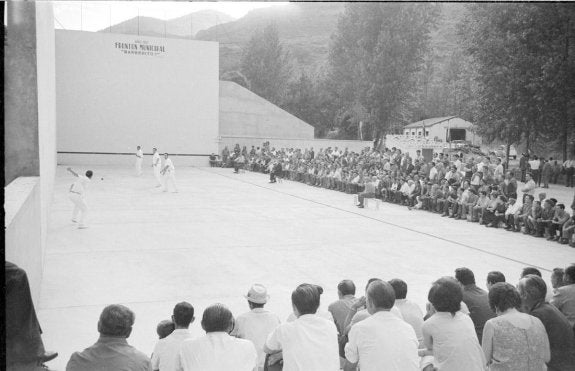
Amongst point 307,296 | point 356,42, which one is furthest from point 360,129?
point 307,296

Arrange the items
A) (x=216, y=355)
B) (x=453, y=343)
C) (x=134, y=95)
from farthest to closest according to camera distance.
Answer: (x=134, y=95) < (x=453, y=343) < (x=216, y=355)

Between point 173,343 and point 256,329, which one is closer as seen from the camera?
point 173,343

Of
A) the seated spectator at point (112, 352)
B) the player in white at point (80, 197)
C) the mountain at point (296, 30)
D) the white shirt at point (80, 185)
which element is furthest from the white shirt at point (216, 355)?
the mountain at point (296, 30)

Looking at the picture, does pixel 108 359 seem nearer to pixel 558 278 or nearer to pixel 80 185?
pixel 558 278

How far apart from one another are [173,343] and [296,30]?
13774 centimetres

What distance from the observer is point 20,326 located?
9.30ft

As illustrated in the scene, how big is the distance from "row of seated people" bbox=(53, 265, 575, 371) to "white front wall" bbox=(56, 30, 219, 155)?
26137 mm

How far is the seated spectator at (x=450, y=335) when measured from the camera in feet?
10.2

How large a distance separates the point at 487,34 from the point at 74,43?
20.0m

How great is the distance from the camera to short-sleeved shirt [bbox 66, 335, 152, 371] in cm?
259

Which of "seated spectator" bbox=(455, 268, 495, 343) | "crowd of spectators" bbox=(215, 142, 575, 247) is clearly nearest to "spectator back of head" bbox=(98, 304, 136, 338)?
"seated spectator" bbox=(455, 268, 495, 343)

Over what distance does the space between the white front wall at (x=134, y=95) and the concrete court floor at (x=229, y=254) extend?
1327cm

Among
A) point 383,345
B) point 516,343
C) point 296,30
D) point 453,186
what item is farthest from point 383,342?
point 296,30

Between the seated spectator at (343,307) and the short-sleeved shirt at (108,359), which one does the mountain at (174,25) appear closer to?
the seated spectator at (343,307)
